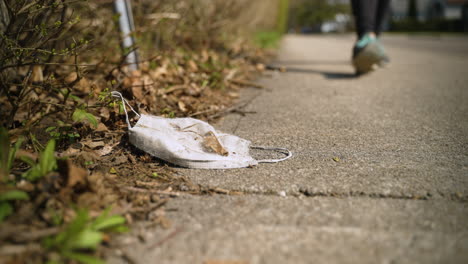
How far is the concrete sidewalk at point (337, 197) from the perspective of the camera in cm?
Answer: 93

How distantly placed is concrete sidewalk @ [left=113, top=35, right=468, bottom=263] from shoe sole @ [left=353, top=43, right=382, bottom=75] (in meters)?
1.15

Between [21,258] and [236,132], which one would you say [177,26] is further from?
[21,258]

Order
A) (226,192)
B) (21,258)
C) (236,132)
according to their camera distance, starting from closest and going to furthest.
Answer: (21,258) → (226,192) → (236,132)

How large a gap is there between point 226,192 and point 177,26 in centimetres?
304

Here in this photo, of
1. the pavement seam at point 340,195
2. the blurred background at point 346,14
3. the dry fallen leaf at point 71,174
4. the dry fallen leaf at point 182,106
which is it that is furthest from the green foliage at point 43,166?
the blurred background at point 346,14

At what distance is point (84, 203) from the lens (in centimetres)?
107

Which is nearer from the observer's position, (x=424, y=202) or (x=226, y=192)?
(x=424, y=202)

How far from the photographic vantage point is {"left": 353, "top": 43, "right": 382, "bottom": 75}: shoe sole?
10.9 ft

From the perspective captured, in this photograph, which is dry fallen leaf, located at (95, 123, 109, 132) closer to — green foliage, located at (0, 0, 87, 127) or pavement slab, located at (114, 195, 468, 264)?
green foliage, located at (0, 0, 87, 127)

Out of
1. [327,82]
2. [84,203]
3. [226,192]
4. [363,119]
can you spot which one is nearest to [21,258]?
[84,203]

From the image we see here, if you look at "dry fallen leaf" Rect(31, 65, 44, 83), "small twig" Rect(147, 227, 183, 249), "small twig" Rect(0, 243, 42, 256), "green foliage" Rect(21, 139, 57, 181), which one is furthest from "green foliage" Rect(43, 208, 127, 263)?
"dry fallen leaf" Rect(31, 65, 44, 83)

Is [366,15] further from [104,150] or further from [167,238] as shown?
[167,238]

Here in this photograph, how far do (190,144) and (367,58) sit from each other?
264 centimetres

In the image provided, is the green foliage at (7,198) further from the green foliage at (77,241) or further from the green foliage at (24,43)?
the green foliage at (24,43)
